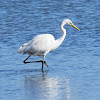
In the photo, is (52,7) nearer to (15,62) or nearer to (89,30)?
(89,30)

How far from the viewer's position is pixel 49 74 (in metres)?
13.5

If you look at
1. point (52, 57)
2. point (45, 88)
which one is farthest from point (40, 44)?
point (45, 88)

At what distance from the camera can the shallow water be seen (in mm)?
11258

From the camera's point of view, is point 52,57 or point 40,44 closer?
point 40,44

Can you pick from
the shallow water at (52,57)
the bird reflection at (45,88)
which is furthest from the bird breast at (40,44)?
the bird reflection at (45,88)

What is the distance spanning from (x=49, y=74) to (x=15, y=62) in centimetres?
181

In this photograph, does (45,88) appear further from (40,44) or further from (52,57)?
(52,57)

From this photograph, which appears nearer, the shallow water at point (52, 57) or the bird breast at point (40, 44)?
the shallow water at point (52, 57)

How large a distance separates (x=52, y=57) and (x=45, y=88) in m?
3.99

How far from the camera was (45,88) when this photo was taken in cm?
1161

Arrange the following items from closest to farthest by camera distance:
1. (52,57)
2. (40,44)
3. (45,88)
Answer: (45,88), (40,44), (52,57)

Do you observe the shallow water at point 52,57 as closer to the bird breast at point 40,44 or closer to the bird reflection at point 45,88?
the bird reflection at point 45,88

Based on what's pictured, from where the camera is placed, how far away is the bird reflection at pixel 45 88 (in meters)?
10.7

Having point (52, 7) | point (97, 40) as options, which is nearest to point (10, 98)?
point (97, 40)
